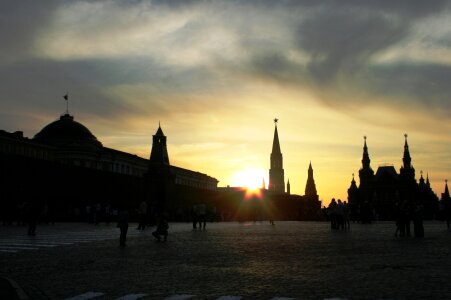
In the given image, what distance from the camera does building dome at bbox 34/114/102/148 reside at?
108 metres

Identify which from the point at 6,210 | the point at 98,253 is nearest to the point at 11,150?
the point at 6,210

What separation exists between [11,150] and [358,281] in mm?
88997

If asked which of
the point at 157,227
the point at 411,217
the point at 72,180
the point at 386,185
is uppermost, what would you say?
the point at 386,185

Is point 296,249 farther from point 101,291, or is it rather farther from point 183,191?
point 183,191

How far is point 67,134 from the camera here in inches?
4409

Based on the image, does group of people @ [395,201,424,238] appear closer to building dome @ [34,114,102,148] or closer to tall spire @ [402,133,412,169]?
building dome @ [34,114,102,148]

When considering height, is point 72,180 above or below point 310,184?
below

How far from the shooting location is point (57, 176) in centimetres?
5066

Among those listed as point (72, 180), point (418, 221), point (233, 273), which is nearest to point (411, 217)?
point (418, 221)

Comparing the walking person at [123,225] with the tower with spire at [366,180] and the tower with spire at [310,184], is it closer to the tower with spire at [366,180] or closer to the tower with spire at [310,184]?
the tower with spire at [366,180]

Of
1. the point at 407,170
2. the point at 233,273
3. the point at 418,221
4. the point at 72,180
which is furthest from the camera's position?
the point at 407,170

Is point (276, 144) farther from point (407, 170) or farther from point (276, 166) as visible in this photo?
point (407, 170)

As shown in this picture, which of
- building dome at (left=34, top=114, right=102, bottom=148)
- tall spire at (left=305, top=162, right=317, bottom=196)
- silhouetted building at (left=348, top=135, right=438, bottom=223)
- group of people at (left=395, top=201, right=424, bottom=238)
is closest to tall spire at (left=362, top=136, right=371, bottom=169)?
silhouetted building at (left=348, top=135, right=438, bottom=223)

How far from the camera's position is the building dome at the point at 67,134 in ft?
354
